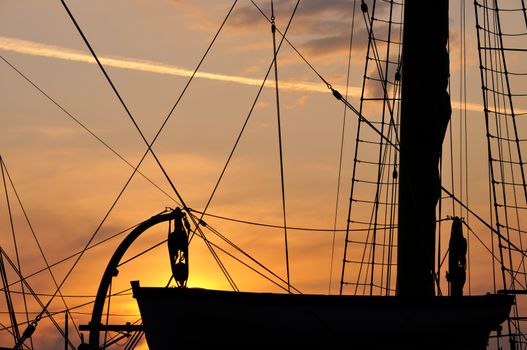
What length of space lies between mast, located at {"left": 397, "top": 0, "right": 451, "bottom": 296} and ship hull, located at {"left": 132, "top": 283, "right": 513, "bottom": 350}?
2.01 meters

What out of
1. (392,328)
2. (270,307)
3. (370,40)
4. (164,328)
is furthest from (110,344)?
(370,40)

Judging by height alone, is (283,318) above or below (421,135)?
below

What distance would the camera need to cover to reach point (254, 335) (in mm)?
25750

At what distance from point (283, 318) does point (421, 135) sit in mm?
5891

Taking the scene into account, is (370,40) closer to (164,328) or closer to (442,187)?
(442,187)

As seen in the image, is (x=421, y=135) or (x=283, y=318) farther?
(x=421, y=135)

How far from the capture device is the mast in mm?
28688

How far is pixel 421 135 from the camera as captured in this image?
29125 millimetres

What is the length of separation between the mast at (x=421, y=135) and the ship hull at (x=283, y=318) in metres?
2.01

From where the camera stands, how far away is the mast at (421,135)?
94.1ft

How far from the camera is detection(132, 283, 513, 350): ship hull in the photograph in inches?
1003

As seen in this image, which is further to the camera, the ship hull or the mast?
the mast

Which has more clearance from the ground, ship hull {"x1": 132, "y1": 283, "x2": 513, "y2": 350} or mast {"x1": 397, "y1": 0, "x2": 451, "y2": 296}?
mast {"x1": 397, "y1": 0, "x2": 451, "y2": 296}

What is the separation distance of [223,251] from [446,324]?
482 centimetres
